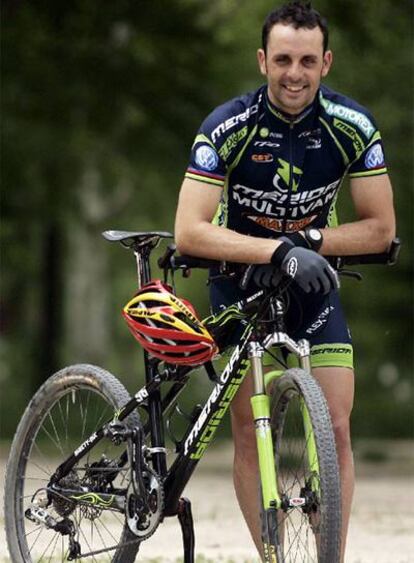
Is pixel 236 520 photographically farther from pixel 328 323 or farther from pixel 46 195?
pixel 46 195

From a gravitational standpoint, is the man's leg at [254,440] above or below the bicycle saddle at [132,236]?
below

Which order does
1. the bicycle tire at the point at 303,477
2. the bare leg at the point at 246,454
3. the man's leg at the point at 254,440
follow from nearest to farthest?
1. the bicycle tire at the point at 303,477
2. the man's leg at the point at 254,440
3. the bare leg at the point at 246,454

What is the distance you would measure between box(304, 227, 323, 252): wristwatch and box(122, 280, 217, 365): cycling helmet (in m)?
0.43

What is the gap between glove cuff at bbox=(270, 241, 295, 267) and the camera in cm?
494

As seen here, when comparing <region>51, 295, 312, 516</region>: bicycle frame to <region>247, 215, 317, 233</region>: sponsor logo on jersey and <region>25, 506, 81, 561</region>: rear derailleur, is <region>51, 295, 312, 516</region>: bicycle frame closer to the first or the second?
<region>25, 506, 81, 561</region>: rear derailleur

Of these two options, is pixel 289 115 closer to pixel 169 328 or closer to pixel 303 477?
pixel 169 328

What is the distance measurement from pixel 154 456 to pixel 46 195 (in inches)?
485

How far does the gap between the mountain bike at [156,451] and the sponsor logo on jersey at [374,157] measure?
0.96 feet

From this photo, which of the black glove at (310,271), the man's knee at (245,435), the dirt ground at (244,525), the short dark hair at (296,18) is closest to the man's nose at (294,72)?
the short dark hair at (296,18)

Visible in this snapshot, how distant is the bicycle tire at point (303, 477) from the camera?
15.4 feet

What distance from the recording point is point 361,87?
14.8m

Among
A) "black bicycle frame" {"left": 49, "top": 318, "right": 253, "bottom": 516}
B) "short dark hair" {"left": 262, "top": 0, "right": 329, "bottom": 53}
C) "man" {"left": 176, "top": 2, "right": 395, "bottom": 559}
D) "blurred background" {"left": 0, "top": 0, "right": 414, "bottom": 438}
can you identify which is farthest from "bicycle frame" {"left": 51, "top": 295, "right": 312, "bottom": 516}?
"blurred background" {"left": 0, "top": 0, "right": 414, "bottom": 438}

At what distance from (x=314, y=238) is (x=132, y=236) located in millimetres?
705

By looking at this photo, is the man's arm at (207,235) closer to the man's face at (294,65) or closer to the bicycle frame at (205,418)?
the bicycle frame at (205,418)
